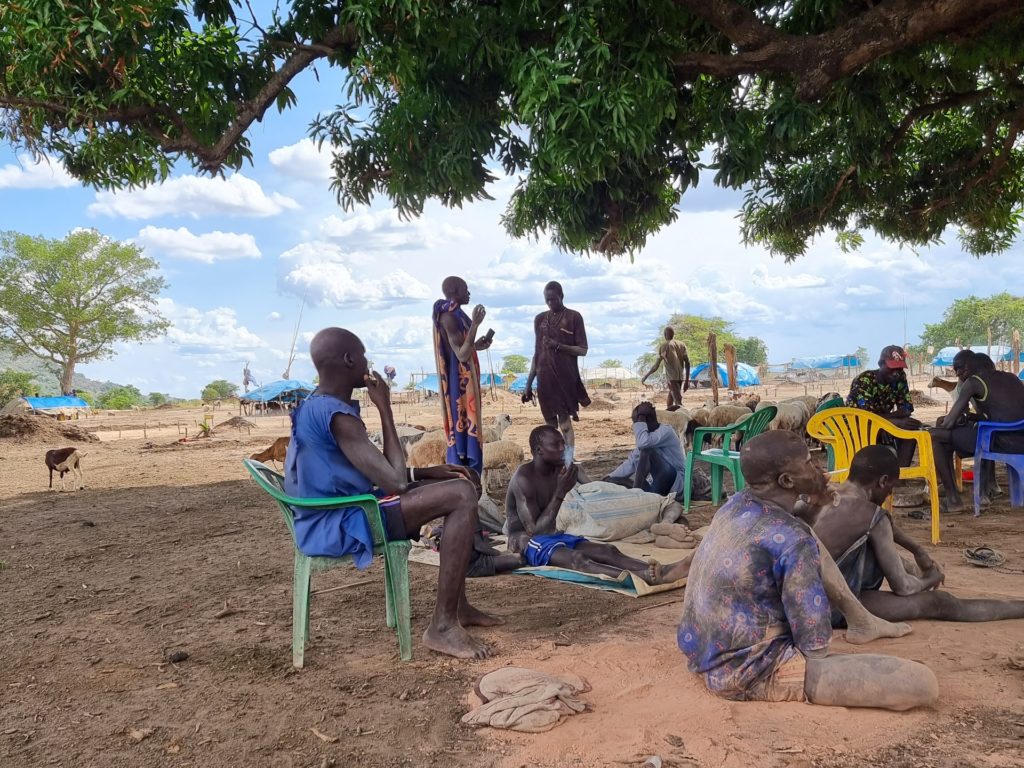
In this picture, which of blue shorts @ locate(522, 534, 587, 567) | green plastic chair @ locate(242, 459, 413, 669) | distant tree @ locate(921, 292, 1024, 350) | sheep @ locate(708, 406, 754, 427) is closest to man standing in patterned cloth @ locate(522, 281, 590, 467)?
blue shorts @ locate(522, 534, 587, 567)

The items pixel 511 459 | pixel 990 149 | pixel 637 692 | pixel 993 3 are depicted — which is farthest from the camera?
pixel 990 149

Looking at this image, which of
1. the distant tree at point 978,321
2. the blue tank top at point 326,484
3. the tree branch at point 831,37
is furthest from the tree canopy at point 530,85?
the distant tree at point 978,321

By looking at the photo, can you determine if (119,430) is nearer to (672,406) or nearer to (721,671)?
(672,406)

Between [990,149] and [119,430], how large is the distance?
75.3 feet

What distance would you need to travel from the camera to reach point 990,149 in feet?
33.8

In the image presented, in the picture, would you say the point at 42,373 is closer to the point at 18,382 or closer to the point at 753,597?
the point at 18,382

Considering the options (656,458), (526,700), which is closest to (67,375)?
(656,458)

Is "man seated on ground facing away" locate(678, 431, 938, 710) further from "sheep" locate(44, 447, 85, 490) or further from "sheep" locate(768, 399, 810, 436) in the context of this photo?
"sheep" locate(44, 447, 85, 490)

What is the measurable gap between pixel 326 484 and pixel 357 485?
132mm

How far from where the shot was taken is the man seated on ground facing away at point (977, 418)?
5895 mm

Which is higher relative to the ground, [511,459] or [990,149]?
[990,149]

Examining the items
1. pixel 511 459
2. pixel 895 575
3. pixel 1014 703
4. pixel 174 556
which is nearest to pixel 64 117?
pixel 174 556

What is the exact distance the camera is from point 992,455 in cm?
595

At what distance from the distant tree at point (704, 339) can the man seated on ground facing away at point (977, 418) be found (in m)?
41.7
